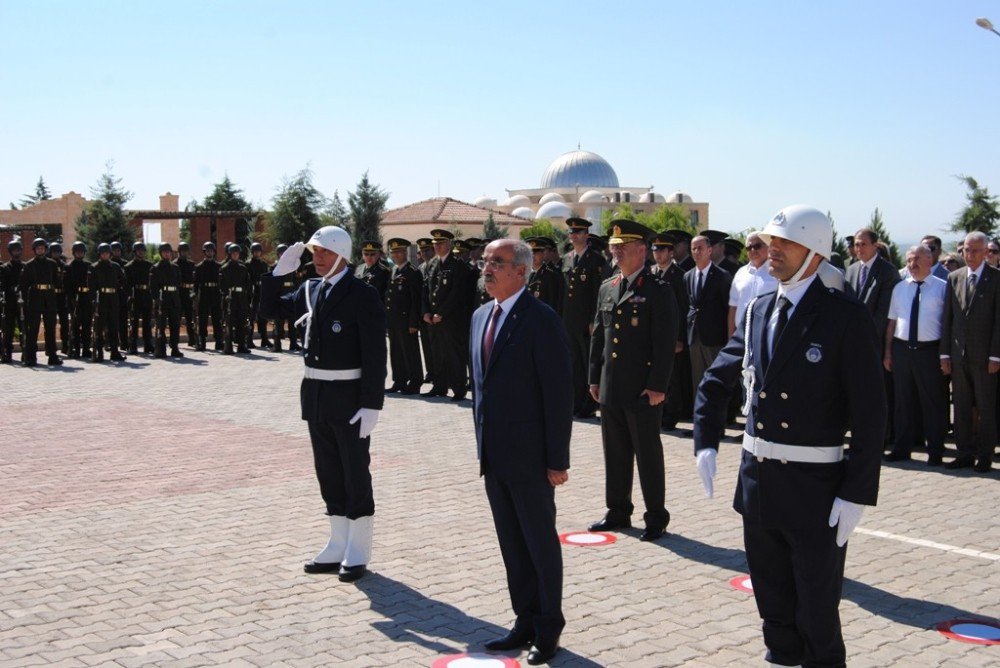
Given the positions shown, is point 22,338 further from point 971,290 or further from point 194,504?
point 971,290

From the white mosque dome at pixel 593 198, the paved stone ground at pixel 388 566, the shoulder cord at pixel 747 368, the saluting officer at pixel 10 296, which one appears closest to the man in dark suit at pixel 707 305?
the paved stone ground at pixel 388 566

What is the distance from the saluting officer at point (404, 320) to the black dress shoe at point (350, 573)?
885 centimetres

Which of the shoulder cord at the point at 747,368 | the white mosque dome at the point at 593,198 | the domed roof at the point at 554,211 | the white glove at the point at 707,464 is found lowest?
the white glove at the point at 707,464

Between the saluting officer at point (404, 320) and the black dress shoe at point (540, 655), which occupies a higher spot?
the saluting officer at point (404, 320)

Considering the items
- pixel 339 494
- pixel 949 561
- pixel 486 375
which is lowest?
pixel 949 561

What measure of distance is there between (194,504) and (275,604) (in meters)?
2.79

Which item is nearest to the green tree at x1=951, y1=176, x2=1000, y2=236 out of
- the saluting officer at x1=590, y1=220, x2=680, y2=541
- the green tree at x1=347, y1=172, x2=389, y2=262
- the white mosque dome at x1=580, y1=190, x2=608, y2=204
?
the green tree at x1=347, y1=172, x2=389, y2=262

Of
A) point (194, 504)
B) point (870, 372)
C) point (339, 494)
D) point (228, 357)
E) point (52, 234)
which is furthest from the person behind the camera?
point (52, 234)

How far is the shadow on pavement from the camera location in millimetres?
5250

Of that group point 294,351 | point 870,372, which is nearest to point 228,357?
point 294,351

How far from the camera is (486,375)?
207 inches

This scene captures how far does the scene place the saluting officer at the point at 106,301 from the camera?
19531mm

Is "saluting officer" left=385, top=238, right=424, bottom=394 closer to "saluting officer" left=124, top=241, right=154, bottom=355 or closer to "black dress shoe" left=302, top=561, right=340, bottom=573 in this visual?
"saluting officer" left=124, top=241, right=154, bottom=355

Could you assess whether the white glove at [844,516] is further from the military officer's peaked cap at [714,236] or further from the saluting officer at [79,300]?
the saluting officer at [79,300]
